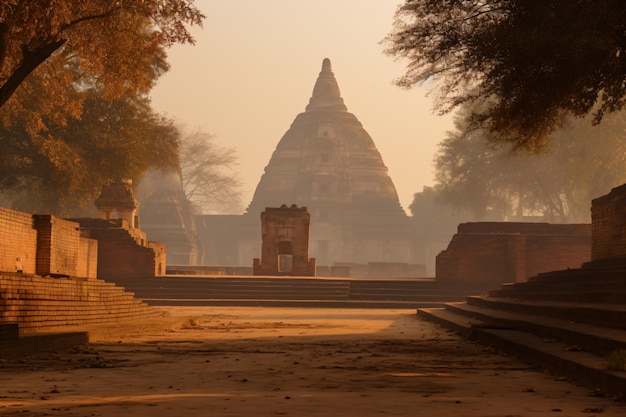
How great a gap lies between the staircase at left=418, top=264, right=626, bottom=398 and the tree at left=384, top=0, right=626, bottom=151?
7.71 ft

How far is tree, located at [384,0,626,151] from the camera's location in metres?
11.2

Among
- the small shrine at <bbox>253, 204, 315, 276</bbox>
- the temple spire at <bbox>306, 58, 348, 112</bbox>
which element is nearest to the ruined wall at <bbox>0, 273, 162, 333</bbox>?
the small shrine at <bbox>253, 204, 315, 276</bbox>

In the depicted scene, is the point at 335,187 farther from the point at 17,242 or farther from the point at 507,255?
the point at 17,242

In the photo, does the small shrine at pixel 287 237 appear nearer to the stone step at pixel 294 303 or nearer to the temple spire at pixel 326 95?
the stone step at pixel 294 303


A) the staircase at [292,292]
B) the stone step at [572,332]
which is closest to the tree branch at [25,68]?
the stone step at [572,332]

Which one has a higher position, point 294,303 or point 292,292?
point 292,292

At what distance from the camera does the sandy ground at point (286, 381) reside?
21.7 ft

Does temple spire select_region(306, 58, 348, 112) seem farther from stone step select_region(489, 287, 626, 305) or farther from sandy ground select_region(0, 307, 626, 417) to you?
sandy ground select_region(0, 307, 626, 417)

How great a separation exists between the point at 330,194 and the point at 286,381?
74824 mm

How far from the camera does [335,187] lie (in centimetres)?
8369

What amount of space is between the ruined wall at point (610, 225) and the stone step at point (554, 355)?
5580mm

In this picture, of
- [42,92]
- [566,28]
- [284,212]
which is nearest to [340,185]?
[284,212]

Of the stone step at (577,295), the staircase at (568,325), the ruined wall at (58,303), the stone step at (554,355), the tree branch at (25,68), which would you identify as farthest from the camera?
the tree branch at (25,68)

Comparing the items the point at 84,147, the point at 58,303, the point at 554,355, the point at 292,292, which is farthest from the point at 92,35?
the point at 84,147
